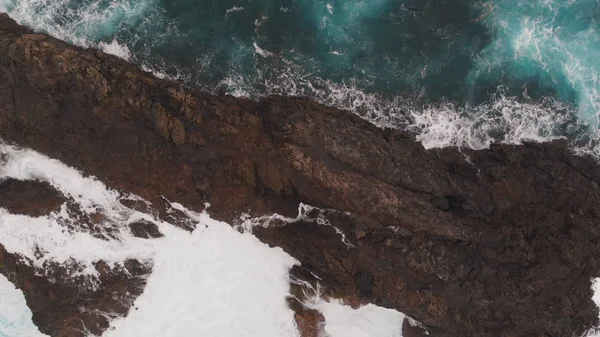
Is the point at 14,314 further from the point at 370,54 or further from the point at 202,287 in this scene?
the point at 370,54

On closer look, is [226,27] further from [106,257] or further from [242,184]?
[106,257]

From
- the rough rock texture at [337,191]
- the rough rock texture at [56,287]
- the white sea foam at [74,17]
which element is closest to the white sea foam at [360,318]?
the rough rock texture at [337,191]

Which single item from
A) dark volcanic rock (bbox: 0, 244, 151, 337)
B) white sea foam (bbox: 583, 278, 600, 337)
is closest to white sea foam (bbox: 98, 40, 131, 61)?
dark volcanic rock (bbox: 0, 244, 151, 337)

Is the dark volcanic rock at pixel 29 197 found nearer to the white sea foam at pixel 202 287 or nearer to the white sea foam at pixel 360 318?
the white sea foam at pixel 202 287

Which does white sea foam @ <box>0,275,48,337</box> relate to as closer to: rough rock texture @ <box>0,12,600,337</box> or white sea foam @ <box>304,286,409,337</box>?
rough rock texture @ <box>0,12,600,337</box>

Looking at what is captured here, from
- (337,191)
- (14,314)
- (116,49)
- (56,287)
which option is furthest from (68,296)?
(337,191)

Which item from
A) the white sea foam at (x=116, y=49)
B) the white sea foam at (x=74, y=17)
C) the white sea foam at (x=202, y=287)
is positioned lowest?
the white sea foam at (x=202, y=287)
